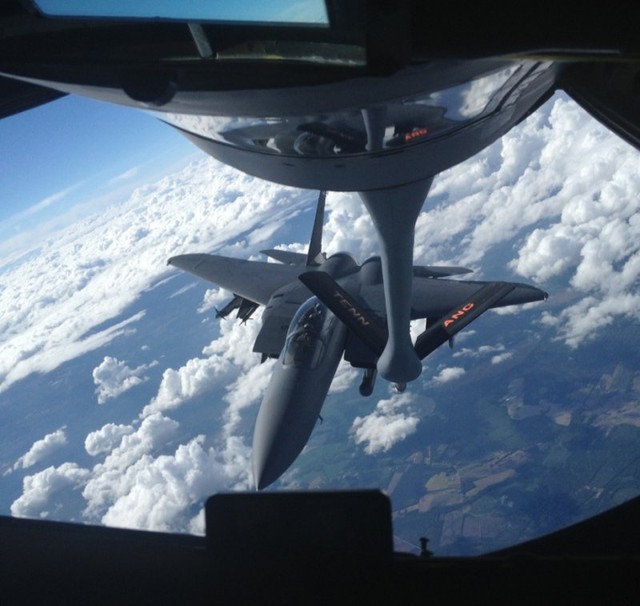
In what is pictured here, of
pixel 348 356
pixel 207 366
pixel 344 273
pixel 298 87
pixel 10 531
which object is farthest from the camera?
pixel 207 366

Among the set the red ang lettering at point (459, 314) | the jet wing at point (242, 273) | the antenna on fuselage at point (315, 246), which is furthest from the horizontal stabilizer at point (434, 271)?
the red ang lettering at point (459, 314)

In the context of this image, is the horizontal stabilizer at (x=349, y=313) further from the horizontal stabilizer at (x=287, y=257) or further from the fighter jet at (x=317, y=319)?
the horizontal stabilizer at (x=287, y=257)

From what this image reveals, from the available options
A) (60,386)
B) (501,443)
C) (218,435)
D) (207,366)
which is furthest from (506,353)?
(60,386)

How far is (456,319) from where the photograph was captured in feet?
27.2

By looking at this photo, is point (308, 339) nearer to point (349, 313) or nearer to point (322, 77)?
point (349, 313)

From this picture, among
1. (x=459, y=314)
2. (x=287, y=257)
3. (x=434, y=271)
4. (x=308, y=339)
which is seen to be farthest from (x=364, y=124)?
(x=287, y=257)

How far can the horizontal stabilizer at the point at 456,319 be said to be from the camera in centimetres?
766

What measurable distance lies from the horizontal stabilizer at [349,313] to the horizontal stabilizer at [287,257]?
23.4 ft

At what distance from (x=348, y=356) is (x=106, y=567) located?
31.2ft

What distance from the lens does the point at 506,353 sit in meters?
54.1

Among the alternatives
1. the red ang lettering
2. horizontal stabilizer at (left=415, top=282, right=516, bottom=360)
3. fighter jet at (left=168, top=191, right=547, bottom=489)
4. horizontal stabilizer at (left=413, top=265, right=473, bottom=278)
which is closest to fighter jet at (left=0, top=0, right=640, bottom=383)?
horizontal stabilizer at (left=415, top=282, right=516, bottom=360)

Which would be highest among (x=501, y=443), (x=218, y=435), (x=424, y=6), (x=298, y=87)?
(x=218, y=435)

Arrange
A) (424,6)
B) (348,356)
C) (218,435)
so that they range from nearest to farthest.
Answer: (424,6) → (348,356) → (218,435)

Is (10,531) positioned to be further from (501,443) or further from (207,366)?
(207,366)
